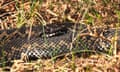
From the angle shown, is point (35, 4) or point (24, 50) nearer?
point (24, 50)

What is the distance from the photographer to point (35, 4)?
20.2ft

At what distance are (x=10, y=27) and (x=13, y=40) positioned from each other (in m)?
0.77

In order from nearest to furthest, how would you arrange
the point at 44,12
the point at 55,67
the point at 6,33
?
the point at 55,67, the point at 6,33, the point at 44,12

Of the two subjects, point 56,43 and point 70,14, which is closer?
point 56,43

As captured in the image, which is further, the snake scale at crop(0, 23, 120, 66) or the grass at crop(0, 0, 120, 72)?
the snake scale at crop(0, 23, 120, 66)

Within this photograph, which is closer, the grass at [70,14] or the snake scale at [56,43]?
the grass at [70,14]

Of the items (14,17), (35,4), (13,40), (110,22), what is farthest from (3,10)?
(110,22)

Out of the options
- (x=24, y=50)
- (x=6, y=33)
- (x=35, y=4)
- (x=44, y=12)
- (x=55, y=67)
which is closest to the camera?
(x=55, y=67)

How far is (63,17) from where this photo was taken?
21.1ft

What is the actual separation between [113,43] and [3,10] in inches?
95.4

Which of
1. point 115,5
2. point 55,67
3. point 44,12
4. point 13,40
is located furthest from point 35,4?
point 55,67

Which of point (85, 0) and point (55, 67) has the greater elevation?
point (85, 0)

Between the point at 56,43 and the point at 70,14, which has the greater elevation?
the point at 70,14

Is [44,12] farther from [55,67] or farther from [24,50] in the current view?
[55,67]
